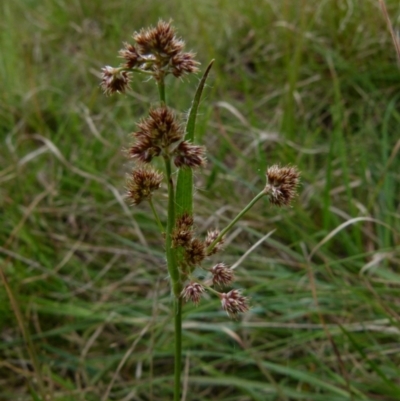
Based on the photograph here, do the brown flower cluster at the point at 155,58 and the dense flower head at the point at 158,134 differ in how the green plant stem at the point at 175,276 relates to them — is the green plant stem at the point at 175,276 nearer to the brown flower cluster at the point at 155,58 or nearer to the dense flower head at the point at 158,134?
the dense flower head at the point at 158,134

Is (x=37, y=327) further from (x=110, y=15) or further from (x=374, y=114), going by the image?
(x=110, y=15)

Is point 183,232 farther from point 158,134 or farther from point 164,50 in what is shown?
point 164,50

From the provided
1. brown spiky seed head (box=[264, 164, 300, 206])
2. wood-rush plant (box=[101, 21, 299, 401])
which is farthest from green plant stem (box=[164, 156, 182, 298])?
brown spiky seed head (box=[264, 164, 300, 206])

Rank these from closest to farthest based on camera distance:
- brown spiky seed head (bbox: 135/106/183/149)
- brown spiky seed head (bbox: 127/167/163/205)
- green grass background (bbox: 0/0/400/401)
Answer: brown spiky seed head (bbox: 135/106/183/149) → brown spiky seed head (bbox: 127/167/163/205) → green grass background (bbox: 0/0/400/401)

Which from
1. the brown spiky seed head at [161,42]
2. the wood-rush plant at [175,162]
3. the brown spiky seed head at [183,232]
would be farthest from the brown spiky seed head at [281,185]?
the brown spiky seed head at [161,42]

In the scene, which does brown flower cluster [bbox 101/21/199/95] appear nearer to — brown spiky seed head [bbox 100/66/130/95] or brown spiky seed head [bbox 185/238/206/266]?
brown spiky seed head [bbox 100/66/130/95]

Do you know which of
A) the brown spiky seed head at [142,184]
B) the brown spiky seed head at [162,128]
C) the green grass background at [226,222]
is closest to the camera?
the brown spiky seed head at [162,128]

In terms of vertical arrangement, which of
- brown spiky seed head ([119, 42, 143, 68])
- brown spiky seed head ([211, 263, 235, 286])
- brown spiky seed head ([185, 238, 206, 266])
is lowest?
brown spiky seed head ([211, 263, 235, 286])

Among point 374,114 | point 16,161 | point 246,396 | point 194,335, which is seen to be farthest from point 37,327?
point 374,114
